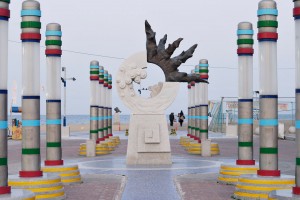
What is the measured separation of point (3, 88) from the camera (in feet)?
32.1

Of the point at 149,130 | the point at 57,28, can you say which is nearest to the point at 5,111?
the point at 57,28

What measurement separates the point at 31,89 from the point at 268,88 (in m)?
4.77

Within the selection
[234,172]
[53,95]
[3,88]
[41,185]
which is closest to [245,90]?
[234,172]

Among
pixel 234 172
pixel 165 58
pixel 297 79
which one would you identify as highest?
pixel 165 58

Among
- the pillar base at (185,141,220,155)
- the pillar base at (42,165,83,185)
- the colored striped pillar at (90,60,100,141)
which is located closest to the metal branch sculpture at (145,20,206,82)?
the colored striped pillar at (90,60,100,141)

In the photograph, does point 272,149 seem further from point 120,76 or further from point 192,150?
point 192,150

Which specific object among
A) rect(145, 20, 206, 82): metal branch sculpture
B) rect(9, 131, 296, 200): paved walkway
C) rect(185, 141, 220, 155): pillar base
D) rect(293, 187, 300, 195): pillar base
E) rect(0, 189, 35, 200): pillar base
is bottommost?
rect(9, 131, 296, 200): paved walkway

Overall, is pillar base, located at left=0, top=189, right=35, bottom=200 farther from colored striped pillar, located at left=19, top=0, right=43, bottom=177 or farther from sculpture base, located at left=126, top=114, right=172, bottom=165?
sculpture base, located at left=126, top=114, right=172, bottom=165

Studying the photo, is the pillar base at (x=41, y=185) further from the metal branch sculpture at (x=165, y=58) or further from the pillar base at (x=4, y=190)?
the metal branch sculpture at (x=165, y=58)

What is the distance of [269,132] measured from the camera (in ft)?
39.8

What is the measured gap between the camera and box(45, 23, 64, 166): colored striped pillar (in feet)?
50.0

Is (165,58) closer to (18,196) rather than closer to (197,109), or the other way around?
(197,109)

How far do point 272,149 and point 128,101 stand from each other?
955cm

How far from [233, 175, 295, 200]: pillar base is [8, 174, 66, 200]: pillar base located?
3.65m
